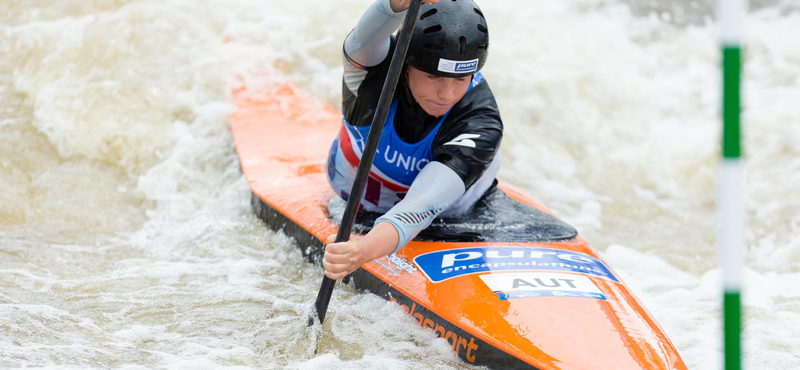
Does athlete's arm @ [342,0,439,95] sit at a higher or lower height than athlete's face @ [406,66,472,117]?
higher

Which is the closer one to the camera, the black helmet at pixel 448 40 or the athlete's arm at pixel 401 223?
the athlete's arm at pixel 401 223

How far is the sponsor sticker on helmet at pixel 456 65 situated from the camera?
7.57ft

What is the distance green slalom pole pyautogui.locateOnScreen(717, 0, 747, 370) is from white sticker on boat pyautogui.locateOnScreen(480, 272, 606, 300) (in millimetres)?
1078

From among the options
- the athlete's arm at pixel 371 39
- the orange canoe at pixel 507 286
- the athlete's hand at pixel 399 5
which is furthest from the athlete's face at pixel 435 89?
the orange canoe at pixel 507 286

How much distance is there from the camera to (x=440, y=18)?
7.66ft

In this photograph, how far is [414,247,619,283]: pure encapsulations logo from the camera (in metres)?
2.46

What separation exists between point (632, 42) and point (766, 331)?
512 cm

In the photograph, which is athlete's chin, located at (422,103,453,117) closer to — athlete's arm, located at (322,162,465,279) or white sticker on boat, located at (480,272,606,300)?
athlete's arm, located at (322,162,465,279)

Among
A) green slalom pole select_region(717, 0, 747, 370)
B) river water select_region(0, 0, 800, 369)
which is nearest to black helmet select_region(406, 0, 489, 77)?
river water select_region(0, 0, 800, 369)

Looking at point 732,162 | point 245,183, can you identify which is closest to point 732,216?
point 732,162

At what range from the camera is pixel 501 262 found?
249cm

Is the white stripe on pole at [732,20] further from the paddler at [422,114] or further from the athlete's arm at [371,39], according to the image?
the paddler at [422,114]

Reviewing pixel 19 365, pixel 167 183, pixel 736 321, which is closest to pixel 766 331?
pixel 736 321

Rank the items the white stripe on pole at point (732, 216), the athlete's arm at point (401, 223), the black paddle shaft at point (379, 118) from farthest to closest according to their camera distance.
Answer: the athlete's arm at point (401, 223), the black paddle shaft at point (379, 118), the white stripe on pole at point (732, 216)
